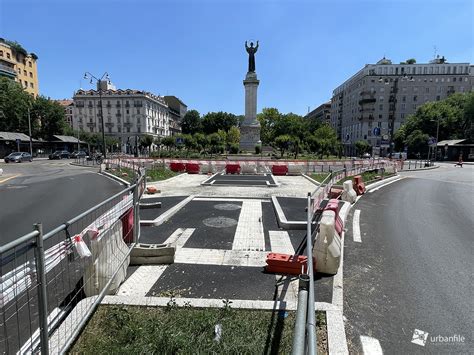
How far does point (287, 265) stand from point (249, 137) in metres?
49.2

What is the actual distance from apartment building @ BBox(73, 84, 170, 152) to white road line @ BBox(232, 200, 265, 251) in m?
93.7

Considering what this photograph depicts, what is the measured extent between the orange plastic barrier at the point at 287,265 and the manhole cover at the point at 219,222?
9.90ft

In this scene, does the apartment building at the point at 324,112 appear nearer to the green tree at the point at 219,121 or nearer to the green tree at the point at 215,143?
the green tree at the point at 219,121

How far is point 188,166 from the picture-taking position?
23.0 meters

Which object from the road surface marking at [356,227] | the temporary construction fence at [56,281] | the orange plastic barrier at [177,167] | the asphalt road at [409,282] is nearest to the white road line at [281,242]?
the asphalt road at [409,282]

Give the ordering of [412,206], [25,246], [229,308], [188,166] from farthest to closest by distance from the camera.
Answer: [188,166], [412,206], [229,308], [25,246]

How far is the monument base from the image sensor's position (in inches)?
2046

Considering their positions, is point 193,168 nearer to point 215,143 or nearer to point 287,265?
point 287,265

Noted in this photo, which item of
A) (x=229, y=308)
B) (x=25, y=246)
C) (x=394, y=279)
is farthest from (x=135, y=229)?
(x=394, y=279)

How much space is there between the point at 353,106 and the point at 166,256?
107 meters

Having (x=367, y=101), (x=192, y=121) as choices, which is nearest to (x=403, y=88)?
(x=367, y=101)

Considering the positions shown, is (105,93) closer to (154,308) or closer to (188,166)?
(188,166)

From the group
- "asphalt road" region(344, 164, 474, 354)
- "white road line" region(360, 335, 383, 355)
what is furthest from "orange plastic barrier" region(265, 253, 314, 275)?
"white road line" region(360, 335, 383, 355)

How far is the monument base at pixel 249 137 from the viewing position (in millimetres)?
51956
